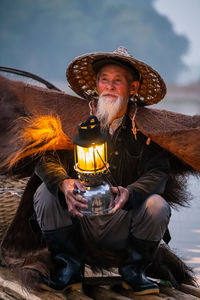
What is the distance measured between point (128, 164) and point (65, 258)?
1.49 ft

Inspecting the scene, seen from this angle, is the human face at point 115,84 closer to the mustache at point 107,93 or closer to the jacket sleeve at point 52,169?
the mustache at point 107,93

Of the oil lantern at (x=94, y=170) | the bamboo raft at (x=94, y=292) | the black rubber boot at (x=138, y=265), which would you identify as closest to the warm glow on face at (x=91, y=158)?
the oil lantern at (x=94, y=170)

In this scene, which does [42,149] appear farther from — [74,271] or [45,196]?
[74,271]

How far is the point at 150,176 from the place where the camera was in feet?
5.18

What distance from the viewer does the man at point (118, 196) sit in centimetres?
152

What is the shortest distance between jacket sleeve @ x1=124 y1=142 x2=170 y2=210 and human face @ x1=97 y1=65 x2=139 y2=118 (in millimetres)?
209

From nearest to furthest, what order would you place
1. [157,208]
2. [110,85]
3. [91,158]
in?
[91,158] < [157,208] < [110,85]

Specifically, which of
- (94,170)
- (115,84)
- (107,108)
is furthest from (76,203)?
(115,84)

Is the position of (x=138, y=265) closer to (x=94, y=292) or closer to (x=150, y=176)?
(x=94, y=292)

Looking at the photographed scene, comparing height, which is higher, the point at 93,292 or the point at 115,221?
the point at 115,221

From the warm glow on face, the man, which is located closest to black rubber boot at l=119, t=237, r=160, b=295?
the man

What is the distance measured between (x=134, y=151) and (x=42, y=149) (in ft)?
1.22

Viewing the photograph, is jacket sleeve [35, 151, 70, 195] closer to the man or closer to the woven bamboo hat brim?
the man

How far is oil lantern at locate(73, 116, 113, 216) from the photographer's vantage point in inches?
54.2
